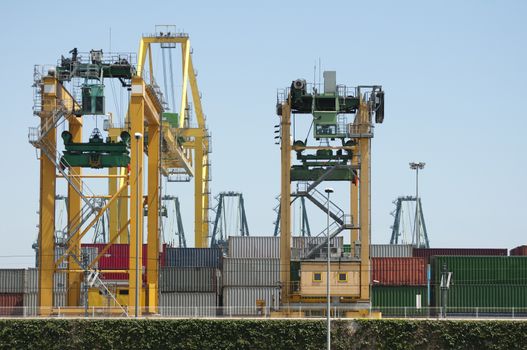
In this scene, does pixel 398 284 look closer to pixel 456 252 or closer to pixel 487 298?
pixel 487 298

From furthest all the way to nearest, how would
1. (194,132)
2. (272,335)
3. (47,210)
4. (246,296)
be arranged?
(194,132) → (246,296) → (47,210) → (272,335)

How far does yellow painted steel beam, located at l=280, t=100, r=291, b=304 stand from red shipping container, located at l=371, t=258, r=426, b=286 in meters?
9.36

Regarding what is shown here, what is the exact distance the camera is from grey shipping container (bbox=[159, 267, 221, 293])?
8412 centimetres

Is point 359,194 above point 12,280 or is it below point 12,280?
above

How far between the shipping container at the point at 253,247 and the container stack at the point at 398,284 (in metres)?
10.4

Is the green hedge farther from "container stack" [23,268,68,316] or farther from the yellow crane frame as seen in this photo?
"container stack" [23,268,68,316]

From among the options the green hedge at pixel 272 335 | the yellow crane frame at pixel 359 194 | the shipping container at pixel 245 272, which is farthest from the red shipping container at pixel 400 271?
the green hedge at pixel 272 335

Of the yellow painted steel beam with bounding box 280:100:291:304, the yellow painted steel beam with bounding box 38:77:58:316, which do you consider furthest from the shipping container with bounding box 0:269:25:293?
the yellow painted steel beam with bounding box 280:100:291:304

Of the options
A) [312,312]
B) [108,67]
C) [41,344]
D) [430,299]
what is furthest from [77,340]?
[430,299]

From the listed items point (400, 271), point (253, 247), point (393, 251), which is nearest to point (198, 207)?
point (393, 251)

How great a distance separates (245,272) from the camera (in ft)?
277

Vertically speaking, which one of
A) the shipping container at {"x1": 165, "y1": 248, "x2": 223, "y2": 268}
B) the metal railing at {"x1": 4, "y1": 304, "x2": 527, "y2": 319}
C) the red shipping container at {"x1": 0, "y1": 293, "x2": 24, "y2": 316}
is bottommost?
the metal railing at {"x1": 4, "y1": 304, "x2": 527, "y2": 319}

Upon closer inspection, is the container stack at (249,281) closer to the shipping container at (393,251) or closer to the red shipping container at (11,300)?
the shipping container at (393,251)

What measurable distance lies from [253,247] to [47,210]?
1959 centimetres
